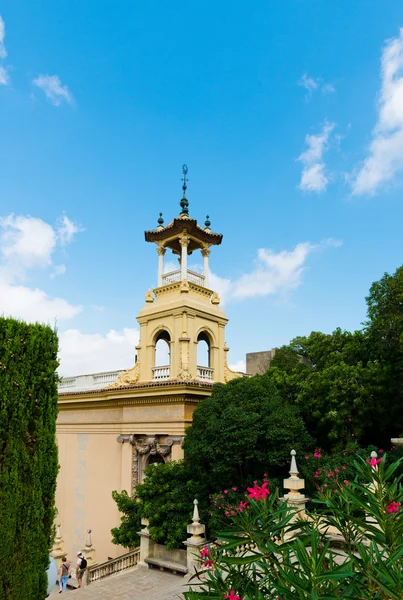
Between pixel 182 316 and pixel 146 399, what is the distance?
356cm

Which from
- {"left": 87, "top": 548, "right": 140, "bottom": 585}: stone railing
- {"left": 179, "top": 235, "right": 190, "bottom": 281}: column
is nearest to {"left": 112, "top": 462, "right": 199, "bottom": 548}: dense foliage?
{"left": 87, "top": 548, "right": 140, "bottom": 585}: stone railing

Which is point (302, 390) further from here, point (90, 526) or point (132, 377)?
point (90, 526)

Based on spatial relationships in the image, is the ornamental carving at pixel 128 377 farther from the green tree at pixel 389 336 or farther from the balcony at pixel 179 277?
the green tree at pixel 389 336

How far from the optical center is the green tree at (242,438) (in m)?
12.8

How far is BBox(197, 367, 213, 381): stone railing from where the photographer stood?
1756cm

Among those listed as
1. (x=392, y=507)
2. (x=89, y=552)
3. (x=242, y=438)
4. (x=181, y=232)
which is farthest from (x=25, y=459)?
(x=181, y=232)

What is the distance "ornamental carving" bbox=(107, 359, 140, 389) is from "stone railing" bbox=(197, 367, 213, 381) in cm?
271

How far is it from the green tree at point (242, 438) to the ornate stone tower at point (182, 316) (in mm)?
3078

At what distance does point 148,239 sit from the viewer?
20.1 m

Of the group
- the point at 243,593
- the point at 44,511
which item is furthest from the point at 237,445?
the point at 243,593

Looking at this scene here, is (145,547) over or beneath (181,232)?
beneath

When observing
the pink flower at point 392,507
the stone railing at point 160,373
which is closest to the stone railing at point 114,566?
the stone railing at point 160,373

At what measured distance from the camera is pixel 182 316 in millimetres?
17625

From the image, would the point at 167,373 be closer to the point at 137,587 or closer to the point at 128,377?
the point at 128,377
